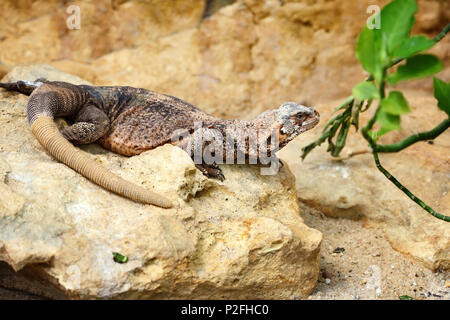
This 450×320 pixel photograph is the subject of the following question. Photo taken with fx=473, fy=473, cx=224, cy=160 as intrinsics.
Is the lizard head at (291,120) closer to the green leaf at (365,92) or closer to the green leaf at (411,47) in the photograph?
the green leaf at (365,92)

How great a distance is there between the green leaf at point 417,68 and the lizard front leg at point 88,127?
2.50 metres

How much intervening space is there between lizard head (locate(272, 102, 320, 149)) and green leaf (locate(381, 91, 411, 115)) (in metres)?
1.80

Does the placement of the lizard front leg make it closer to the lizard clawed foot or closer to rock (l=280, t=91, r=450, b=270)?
the lizard clawed foot

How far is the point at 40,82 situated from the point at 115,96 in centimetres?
73

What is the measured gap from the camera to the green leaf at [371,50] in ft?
8.24

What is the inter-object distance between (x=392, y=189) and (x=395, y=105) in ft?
9.33

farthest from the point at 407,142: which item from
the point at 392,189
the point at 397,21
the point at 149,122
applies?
the point at 149,122

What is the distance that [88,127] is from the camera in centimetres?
399

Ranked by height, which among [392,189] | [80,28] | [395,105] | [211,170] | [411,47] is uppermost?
[411,47]

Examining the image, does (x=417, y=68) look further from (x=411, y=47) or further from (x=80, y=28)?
(x=80, y=28)

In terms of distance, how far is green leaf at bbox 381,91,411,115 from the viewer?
8.11 feet

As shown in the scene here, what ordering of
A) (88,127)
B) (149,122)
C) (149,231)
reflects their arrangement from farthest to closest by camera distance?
(149,122), (88,127), (149,231)

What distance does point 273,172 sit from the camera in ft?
14.3

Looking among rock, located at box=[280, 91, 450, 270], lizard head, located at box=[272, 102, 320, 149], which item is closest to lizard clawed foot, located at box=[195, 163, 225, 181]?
lizard head, located at box=[272, 102, 320, 149]
